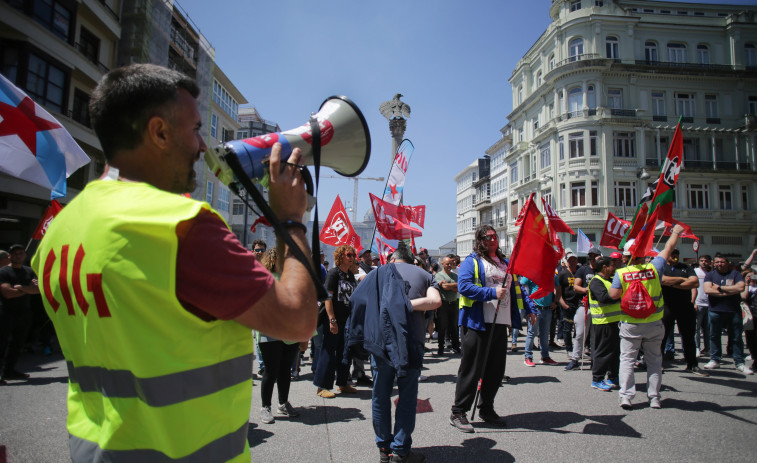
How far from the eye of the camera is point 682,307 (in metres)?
8.04

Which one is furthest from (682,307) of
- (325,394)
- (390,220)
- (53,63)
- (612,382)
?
(53,63)

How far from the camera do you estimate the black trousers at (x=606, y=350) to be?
652 centimetres

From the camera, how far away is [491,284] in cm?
523

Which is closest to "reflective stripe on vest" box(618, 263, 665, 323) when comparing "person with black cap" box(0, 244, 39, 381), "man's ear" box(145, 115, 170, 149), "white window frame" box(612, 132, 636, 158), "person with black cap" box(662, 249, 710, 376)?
"person with black cap" box(662, 249, 710, 376)

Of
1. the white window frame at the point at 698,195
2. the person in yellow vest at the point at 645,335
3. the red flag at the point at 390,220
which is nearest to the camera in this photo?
the person in yellow vest at the point at 645,335

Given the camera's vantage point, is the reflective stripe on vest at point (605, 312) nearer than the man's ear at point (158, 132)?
No

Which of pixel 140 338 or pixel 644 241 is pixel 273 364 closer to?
pixel 140 338

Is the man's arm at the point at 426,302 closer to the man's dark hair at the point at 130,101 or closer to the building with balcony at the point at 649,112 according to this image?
the man's dark hair at the point at 130,101

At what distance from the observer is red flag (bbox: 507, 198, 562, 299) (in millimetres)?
5156

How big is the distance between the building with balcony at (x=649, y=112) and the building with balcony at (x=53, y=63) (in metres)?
30.7

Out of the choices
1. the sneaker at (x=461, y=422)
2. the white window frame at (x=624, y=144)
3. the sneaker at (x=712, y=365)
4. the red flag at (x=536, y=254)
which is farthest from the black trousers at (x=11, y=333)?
the white window frame at (x=624, y=144)

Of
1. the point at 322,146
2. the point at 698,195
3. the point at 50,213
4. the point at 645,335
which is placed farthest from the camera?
the point at 698,195

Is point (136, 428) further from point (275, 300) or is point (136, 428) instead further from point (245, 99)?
point (245, 99)

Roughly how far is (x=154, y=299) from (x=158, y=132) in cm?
51
